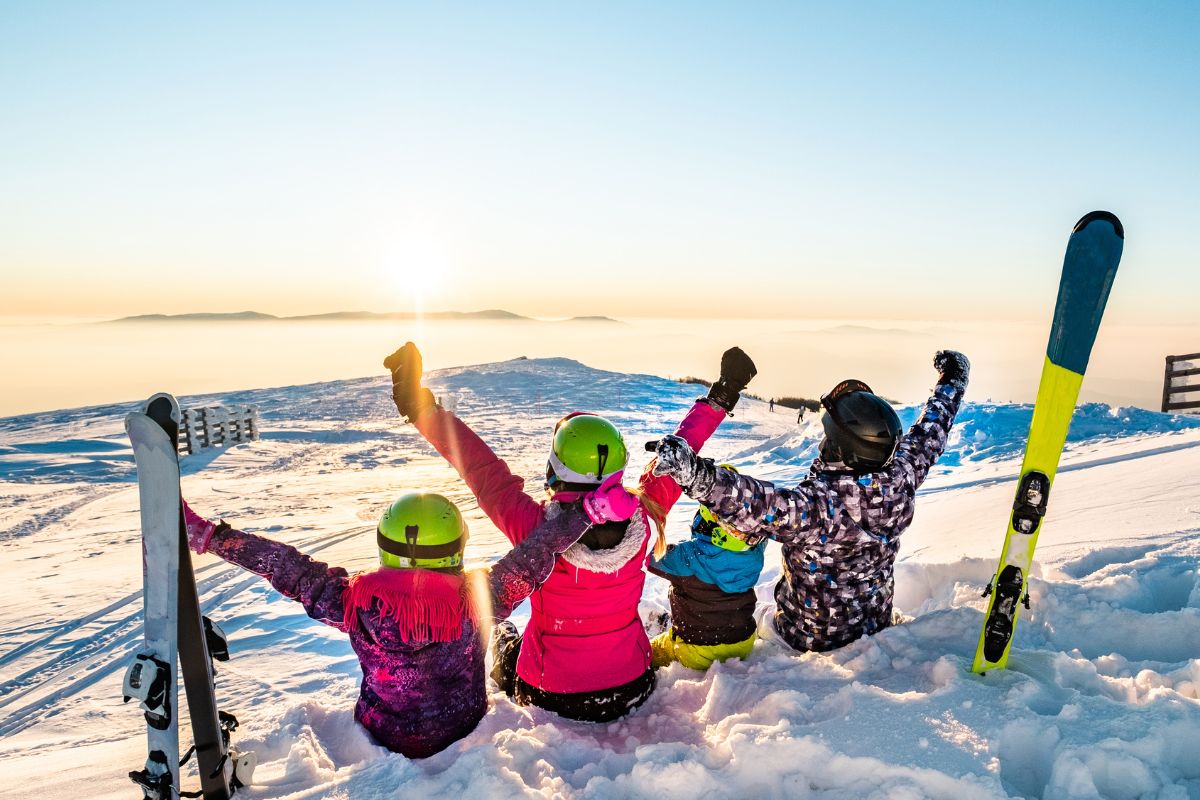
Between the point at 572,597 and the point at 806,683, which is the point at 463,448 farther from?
the point at 806,683

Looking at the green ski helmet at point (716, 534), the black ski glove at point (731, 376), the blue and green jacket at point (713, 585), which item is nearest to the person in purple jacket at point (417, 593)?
the green ski helmet at point (716, 534)

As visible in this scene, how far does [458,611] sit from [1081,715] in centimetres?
236

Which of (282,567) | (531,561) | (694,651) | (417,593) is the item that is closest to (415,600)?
(417,593)

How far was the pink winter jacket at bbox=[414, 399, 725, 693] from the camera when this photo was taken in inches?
127

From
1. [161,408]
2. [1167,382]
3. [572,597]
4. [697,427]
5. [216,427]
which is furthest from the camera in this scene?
[216,427]

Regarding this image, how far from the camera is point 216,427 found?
1742 cm

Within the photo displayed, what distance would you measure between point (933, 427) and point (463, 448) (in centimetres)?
242

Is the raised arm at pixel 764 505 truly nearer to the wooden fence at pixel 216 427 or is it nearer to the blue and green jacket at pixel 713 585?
the blue and green jacket at pixel 713 585

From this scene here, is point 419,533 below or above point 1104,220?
below

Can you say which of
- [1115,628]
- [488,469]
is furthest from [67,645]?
[1115,628]

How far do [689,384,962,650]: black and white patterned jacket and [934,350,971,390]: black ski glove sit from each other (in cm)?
20

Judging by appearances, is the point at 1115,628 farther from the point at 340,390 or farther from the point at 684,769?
the point at 340,390

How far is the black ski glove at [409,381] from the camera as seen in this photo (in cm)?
356

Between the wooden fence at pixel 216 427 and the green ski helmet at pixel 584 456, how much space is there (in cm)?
1607
